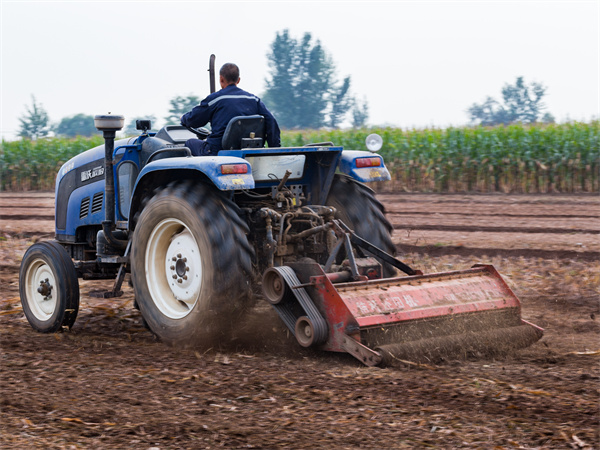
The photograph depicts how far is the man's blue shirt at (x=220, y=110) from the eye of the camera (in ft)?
17.7

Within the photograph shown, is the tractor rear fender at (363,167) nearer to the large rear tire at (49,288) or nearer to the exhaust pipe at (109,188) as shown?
the exhaust pipe at (109,188)

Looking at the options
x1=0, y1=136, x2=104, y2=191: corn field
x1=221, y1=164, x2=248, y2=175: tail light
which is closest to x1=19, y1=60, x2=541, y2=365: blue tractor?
x1=221, y1=164, x2=248, y2=175: tail light

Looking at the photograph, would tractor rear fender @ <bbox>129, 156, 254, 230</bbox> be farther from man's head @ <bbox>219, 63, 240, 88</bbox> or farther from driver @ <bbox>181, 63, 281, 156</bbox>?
man's head @ <bbox>219, 63, 240, 88</bbox>

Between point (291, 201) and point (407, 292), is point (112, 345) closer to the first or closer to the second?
point (291, 201)

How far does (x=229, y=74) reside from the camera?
5.54 m

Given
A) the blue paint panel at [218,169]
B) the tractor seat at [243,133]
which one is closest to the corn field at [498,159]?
the tractor seat at [243,133]

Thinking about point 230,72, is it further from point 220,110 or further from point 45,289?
point 45,289

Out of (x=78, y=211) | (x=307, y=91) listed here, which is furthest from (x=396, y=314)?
(x=307, y=91)

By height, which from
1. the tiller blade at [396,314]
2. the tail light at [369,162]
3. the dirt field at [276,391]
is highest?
the tail light at [369,162]

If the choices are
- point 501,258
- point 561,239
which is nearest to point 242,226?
point 501,258

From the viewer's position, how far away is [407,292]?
15.8ft

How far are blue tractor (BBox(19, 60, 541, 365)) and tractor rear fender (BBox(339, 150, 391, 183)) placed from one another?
0.03ft

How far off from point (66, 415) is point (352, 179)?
2.96 meters

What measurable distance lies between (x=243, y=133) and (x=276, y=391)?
6.87 ft
